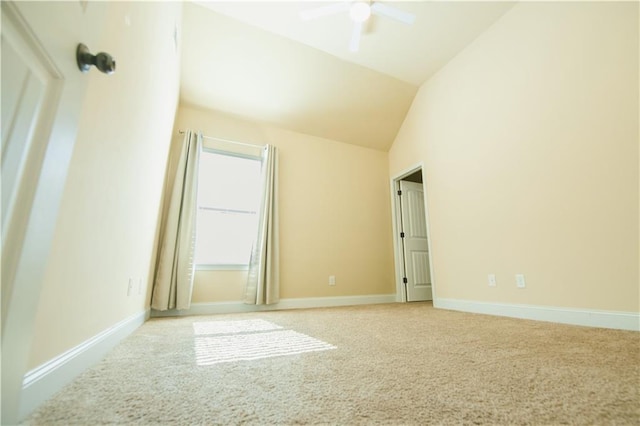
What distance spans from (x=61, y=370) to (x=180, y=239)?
6.73 ft

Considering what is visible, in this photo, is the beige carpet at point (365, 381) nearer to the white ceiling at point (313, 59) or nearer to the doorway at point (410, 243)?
the doorway at point (410, 243)

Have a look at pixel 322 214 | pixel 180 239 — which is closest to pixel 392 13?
pixel 322 214

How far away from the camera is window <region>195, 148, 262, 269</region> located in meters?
3.01

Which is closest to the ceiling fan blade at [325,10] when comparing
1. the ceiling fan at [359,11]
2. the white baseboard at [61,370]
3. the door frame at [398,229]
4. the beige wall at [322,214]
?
the ceiling fan at [359,11]

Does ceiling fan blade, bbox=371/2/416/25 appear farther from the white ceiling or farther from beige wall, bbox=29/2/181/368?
beige wall, bbox=29/2/181/368

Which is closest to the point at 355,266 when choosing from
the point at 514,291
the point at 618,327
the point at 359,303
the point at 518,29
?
the point at 359,303

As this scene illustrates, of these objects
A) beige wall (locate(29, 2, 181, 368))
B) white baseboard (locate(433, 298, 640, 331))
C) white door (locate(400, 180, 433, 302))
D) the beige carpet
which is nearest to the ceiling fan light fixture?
beige wall (locate(29, 2, 181, 368))

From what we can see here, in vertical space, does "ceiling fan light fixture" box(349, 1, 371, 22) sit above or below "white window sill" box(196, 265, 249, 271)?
above

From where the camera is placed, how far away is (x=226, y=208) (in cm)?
319

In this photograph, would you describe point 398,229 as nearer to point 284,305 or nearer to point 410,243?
point 410,243

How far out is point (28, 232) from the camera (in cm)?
49

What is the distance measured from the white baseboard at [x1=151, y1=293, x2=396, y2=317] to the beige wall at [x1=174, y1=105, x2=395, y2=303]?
0.07 meters

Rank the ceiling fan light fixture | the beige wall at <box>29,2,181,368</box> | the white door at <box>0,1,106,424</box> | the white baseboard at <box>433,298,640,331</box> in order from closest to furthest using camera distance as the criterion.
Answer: the white door at <box>0,1,106,424</box> → the beige wall at <box>29,2,181,368</box> → the white baseboard at <box>433,298,640,331</box> → the ceiling fan light fixture

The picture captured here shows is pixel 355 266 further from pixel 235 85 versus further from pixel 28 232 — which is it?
pixel 28 232
